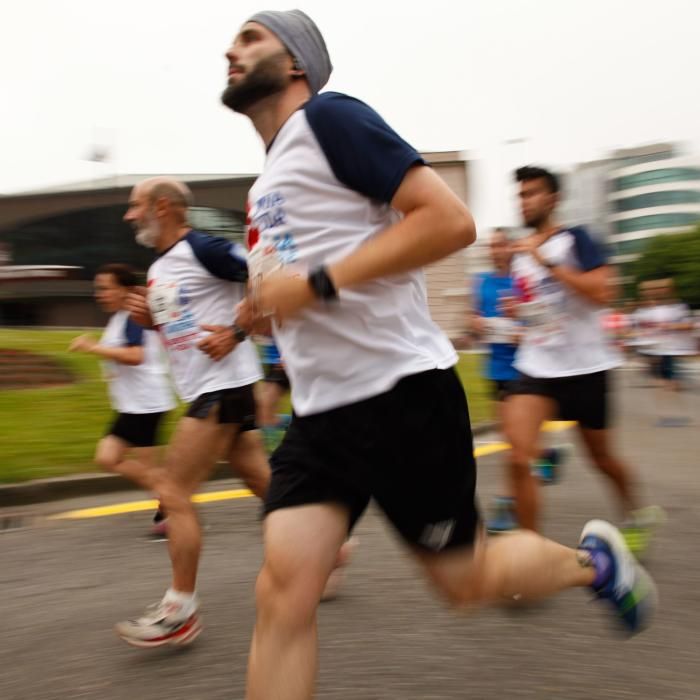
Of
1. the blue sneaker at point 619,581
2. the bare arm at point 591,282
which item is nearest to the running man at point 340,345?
the blue sneaker at point 619,581

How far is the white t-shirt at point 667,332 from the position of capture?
11.5m

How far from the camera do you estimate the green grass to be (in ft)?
20.6

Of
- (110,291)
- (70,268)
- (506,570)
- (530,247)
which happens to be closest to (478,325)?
(530,247)

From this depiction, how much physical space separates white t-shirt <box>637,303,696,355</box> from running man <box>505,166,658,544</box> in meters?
7.88

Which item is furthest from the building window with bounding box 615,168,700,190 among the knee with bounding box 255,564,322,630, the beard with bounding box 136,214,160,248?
the knee with bounding box 255,564,322,630

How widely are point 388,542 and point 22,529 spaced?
2.25 m

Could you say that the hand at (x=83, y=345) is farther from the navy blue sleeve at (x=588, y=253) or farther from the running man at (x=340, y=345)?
the running man at (x=340, y=345)

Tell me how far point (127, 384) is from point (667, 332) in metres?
8.73

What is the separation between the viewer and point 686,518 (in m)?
4.95

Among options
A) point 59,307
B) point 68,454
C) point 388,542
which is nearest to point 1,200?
point 59,307

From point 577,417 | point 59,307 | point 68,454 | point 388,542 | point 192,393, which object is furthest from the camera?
point 59,307

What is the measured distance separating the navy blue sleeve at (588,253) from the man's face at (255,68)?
7.10ft

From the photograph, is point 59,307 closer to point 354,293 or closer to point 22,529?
point 22,529

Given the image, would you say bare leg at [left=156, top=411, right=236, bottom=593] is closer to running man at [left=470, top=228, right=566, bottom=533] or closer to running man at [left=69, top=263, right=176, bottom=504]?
running man at [left=69, top=263, right=176, bottom=504]
